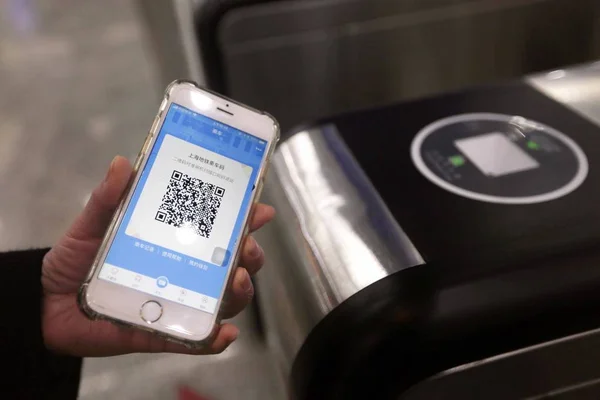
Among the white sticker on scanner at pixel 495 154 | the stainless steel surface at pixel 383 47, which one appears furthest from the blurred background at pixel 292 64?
the white sticker on scanner at pixel 495 154

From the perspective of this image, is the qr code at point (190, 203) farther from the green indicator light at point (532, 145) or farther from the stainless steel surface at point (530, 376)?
the green indicator light at point (532, 145)

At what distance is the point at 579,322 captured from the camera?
464mm

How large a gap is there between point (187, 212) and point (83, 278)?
0.10 metres

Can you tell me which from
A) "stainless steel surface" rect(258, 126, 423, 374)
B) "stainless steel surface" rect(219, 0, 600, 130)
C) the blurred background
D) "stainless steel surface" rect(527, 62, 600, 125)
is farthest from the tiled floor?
"stainless steel surface" rect(527, 62, 600, 125)

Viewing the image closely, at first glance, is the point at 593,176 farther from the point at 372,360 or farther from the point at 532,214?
the point at 372,360

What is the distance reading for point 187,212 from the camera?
1.51 ft

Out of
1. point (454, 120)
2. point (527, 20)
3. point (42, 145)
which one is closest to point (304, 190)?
point (454, 120)

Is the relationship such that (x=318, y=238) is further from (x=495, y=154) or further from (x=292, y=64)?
(x=292, y=64)

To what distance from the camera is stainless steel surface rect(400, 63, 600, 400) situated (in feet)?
1.51

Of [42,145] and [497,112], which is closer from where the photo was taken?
[497,112]

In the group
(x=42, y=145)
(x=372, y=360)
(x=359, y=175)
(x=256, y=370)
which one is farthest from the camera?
(x=42, y=145)

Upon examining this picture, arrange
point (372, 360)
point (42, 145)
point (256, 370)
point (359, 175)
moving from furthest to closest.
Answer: point (42, 145) → point (256, 370) → point (359, 175) → point (372, 360)

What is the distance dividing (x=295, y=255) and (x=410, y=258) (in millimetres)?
107

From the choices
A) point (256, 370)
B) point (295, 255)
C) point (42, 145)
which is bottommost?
point (256, 370)
